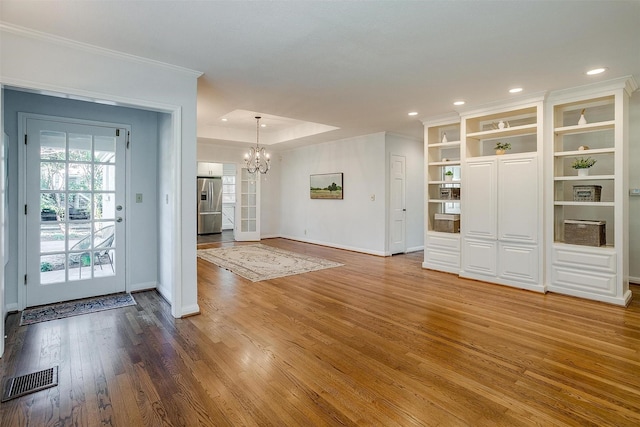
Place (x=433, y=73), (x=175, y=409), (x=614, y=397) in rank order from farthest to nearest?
(x=433, y=73)
(x=614, y=397)
(x=175, y=409)

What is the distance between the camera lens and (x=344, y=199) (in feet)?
25.0

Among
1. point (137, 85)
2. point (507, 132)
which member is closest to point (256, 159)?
point (137, 85)

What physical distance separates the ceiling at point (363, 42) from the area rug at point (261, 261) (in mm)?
2646

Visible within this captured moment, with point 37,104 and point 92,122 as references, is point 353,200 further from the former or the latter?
point 37,104

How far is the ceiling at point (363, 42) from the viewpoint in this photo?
7.58 ft

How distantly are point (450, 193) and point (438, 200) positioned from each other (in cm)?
22

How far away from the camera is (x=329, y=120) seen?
572 cm

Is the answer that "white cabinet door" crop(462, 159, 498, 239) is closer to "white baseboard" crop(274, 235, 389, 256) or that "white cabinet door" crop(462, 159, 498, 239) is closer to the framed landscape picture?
"white baseboard" crop(274, 235, 389, 256)

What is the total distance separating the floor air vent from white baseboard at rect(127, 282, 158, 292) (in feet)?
6.22

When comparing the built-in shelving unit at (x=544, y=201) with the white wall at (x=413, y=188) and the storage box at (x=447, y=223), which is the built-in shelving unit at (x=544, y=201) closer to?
the storage box at (x=447, y=223)

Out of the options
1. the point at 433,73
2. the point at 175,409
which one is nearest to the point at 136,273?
the point at 175,409

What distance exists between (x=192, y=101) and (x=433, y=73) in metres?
2.60

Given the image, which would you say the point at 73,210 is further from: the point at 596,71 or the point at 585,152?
the point at 585,152

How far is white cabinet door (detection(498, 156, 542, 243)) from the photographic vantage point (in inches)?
168
